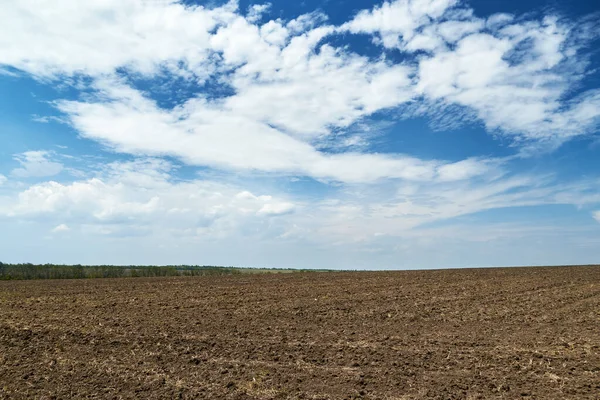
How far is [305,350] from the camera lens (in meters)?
11.7

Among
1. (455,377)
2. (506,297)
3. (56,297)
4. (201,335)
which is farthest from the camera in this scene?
(56,297)

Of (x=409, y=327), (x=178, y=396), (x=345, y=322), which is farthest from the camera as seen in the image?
(x=345, y=322)

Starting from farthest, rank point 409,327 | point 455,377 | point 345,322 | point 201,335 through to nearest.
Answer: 1. point 345,322
2. point 409,327
3. point 201,335
4. point 455,377

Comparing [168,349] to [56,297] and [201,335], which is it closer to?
[201,335]

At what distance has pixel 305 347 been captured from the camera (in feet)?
39.5

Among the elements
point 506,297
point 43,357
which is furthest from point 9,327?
point 506,297

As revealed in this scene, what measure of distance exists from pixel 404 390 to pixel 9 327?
46.0 ft

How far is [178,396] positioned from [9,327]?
409 inches

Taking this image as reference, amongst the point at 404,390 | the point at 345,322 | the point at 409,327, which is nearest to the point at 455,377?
the point at 404,390

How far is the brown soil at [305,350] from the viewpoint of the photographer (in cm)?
891

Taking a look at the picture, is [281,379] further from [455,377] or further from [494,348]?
[494,348]

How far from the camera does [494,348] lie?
11.8m

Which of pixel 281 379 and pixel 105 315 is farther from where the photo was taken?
pixel 105 315

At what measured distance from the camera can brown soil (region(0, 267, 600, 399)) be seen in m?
8.91
